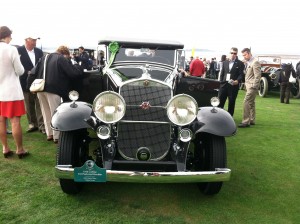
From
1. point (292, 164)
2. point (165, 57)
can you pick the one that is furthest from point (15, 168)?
point (292, 164)

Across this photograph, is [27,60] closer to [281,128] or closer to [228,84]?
[228,84]

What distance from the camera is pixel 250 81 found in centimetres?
592

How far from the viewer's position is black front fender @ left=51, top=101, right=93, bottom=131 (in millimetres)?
2820

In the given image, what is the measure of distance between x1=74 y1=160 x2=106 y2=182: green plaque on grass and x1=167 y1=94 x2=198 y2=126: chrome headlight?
81 cm

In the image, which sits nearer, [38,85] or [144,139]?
[144,139]

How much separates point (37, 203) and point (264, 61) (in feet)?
44.7

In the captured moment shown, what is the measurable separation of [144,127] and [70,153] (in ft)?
2.47

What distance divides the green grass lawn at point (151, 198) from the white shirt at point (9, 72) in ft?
2.81

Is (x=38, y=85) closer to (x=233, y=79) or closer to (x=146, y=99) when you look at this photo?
(x=146, y=99)

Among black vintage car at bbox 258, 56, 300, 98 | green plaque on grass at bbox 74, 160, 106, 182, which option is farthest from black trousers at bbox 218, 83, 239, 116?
black vintage car at bbox 258, 56, 300, 98

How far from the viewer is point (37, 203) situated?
9.16 feet

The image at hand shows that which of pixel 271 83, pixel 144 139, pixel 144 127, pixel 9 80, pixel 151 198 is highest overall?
pixel 9 80

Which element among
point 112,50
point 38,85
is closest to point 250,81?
point 112,50

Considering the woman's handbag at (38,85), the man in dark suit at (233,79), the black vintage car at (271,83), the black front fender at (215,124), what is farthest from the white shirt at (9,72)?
the black vintage car at (271,83)
